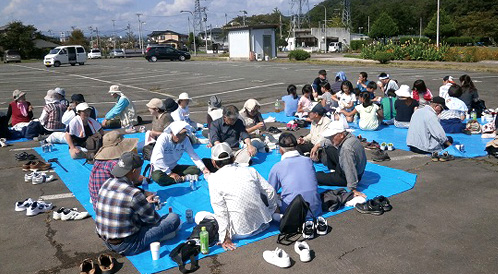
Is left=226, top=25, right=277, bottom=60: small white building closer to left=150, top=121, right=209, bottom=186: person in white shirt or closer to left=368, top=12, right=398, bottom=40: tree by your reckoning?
left=368, top=12, right=398, bottom=40: tree

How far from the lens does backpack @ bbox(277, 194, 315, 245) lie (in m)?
5.21

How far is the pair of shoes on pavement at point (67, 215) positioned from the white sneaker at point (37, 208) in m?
0.37

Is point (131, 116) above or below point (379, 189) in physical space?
above

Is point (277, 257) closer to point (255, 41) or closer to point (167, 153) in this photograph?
point (167, 153)

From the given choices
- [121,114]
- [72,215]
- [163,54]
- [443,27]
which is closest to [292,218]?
[72,215]

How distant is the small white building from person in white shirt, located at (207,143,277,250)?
42712 mm

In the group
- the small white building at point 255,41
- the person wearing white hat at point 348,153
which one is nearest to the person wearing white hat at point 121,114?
the person wearing white hat at point 348,153

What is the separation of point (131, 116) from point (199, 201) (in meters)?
6.56

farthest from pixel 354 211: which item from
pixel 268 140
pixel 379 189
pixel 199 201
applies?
pixel 268 140

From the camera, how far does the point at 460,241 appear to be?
5047 millimetres

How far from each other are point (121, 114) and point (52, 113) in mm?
1984

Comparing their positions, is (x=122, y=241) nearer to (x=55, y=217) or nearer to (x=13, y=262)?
(x=13, y=262)

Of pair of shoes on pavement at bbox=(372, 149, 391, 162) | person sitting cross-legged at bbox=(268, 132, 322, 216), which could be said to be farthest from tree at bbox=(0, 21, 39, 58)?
person sitting cross-legged at bbox=(268, 132, 322, 216)

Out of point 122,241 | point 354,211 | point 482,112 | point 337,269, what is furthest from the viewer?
point 482,112
